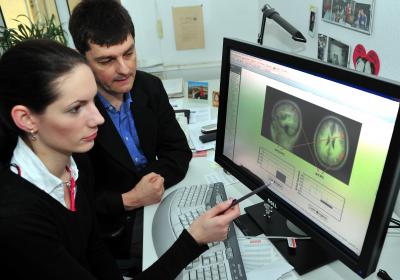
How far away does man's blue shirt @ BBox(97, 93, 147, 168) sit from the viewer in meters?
1.26

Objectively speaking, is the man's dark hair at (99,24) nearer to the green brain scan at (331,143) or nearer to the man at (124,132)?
the man at (124,132)

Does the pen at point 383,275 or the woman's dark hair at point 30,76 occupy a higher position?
the woman's dark hair at point 30,76

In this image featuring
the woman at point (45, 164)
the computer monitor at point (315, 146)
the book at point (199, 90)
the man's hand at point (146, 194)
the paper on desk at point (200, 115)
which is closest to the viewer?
the computer monitor at point (315, 146)

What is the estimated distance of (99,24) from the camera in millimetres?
1146

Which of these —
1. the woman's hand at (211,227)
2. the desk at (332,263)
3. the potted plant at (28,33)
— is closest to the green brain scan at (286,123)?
the woman's hand at (211,227)

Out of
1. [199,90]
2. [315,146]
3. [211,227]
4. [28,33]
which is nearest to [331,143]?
[315,146]

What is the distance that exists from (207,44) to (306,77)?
5.12 ft

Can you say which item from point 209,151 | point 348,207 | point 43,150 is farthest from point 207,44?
point 348,207

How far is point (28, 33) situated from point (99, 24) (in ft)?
4.45

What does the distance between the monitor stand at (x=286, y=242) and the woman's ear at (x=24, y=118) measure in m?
0.61

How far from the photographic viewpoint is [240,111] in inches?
35.5

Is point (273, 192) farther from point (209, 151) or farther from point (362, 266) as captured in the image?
point (209, 151)

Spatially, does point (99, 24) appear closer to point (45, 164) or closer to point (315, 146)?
point (45, 164)

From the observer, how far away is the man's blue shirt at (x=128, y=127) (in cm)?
126
